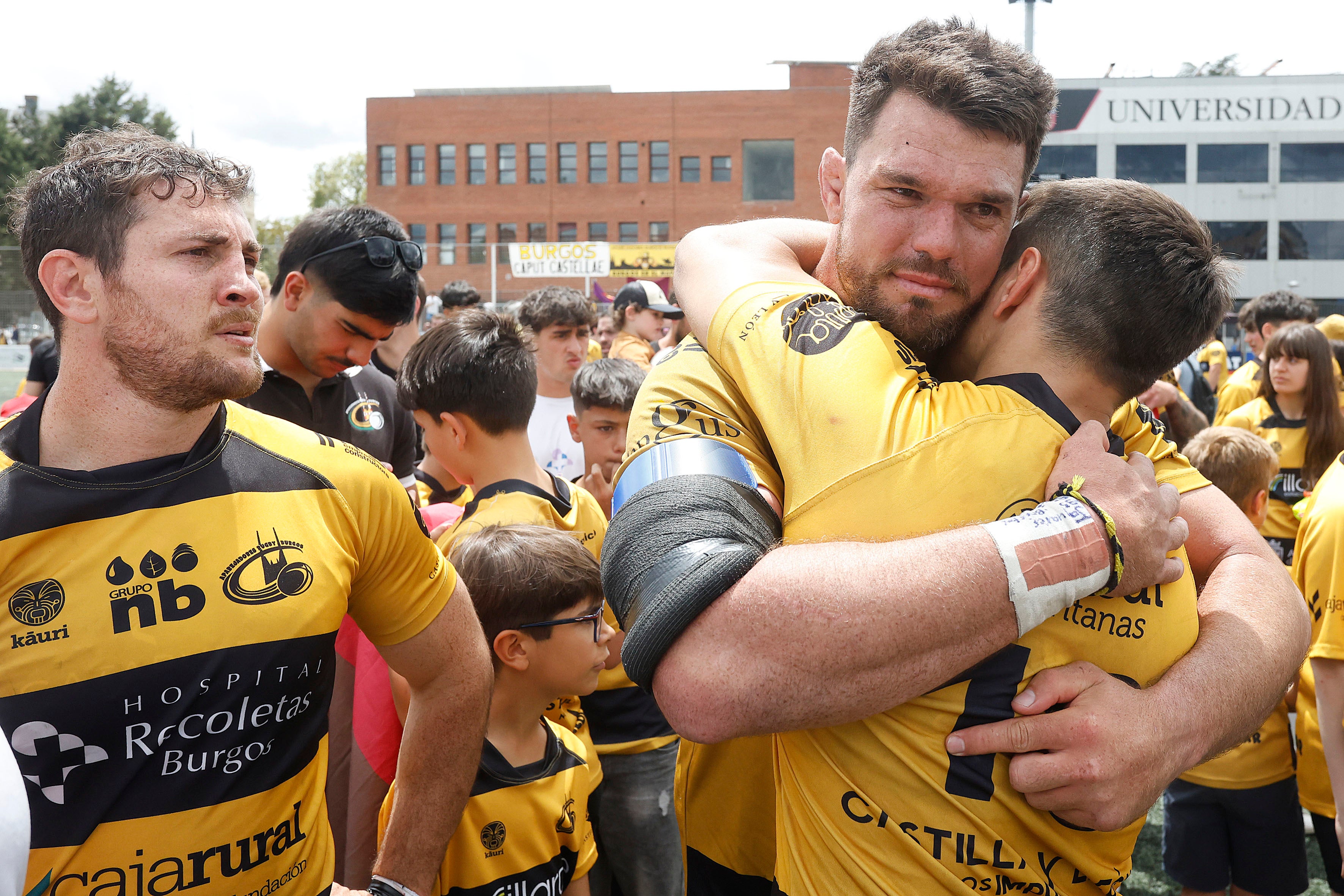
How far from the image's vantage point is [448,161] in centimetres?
5006

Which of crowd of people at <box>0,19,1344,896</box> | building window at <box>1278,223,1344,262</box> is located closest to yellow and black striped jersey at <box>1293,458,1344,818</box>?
crowd of people at <box>0,19,1344,896</box>

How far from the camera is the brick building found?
4794 cm

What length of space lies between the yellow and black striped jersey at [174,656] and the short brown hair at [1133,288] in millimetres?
1508

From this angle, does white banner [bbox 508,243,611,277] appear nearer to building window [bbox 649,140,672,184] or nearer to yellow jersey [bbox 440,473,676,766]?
building window [bbox 649,140,672,184]

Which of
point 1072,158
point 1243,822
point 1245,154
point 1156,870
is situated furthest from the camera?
point 1245,154

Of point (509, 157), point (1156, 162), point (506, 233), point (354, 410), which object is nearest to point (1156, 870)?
point (354, 410)

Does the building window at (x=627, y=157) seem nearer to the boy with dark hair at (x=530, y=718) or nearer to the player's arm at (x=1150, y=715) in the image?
the boy with dark hair at (x=530, y=718)

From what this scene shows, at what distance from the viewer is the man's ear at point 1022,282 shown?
1.59m

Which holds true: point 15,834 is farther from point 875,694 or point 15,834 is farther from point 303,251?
point 303,251

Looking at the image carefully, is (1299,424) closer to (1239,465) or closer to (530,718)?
(1239,465)

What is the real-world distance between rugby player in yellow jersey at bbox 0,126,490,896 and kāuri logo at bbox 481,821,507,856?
1.71 ft

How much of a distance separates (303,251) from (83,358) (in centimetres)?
185

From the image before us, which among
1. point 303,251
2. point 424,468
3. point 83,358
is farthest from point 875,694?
point 424,468

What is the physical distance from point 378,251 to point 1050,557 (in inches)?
116
